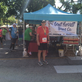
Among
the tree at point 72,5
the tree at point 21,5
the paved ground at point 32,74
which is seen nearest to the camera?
the paved ground at point 32,74

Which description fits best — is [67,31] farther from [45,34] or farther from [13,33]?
[13,33]

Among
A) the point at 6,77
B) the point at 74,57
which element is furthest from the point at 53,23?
the point at 6,77

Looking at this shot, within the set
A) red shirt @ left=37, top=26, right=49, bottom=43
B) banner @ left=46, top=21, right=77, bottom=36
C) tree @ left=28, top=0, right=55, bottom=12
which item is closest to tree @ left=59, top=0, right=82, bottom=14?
tree @ left=28, top=0, right=55, bottom=12

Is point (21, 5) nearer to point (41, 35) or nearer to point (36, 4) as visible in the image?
point (36, 4)

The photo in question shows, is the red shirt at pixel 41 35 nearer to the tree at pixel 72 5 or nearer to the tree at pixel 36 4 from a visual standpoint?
the tree at pixel 36 4

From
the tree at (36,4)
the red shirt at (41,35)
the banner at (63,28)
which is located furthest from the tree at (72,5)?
the red shirt at (41,35)

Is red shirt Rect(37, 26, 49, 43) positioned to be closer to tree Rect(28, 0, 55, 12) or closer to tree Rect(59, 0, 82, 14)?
tree Rect(28, 0, 55, 12)

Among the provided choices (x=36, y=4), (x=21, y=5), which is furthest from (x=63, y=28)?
(x=21, y=5)

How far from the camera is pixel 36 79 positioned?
3.61 m

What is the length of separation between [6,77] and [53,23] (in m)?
3.84


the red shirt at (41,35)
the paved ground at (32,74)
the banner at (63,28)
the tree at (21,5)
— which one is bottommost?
the paved ground at (32,74)

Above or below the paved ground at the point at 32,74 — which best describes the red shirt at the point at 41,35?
above

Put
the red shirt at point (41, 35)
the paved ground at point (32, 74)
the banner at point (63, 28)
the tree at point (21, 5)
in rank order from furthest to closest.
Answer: the tree at point (21, 5) < the banner at point (63, 28) < the red shirt at point (41, 35) < the paved ground at point (32, 74)

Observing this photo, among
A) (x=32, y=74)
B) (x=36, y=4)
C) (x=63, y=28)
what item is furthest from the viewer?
(x=36, y=4)
